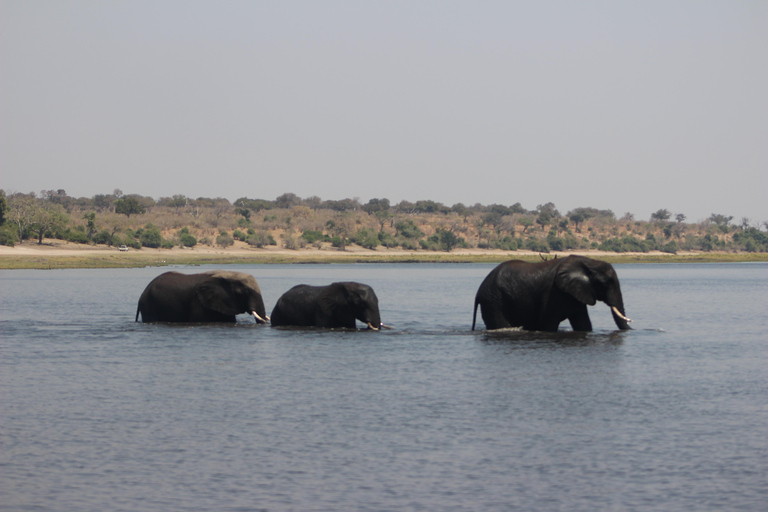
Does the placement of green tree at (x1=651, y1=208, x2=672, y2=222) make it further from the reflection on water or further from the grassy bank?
the reflection on water

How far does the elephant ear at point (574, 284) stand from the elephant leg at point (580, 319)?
36.5 inches

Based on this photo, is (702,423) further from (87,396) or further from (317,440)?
(87,396)

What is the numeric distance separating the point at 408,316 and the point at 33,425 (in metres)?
20.4

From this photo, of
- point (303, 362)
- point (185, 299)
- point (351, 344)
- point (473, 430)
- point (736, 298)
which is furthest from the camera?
point (736, 298)

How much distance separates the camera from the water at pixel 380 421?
33.4 ft

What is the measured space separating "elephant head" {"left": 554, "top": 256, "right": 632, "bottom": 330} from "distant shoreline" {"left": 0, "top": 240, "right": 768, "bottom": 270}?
189 ft

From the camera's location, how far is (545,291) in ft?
78.7

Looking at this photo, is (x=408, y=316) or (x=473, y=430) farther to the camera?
(x=408, y=316)

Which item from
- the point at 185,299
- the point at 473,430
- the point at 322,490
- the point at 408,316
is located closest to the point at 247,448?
the point at 322,490

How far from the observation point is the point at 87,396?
1596cm

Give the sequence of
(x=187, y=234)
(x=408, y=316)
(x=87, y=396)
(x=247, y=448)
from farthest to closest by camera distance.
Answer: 1. (x=187, y=234)
2. (x=408, y=316)
3. (x=87, y=396)
4. (x=247, y=448)

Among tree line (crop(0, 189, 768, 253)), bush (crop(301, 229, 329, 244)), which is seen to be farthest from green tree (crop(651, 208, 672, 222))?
bush (crop(301, 229, 329, 244))

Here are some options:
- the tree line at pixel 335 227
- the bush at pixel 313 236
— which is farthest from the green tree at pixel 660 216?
the bush at pixel 313 236

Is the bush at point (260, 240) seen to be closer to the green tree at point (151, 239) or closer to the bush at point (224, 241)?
the bush at point (224, 241)
